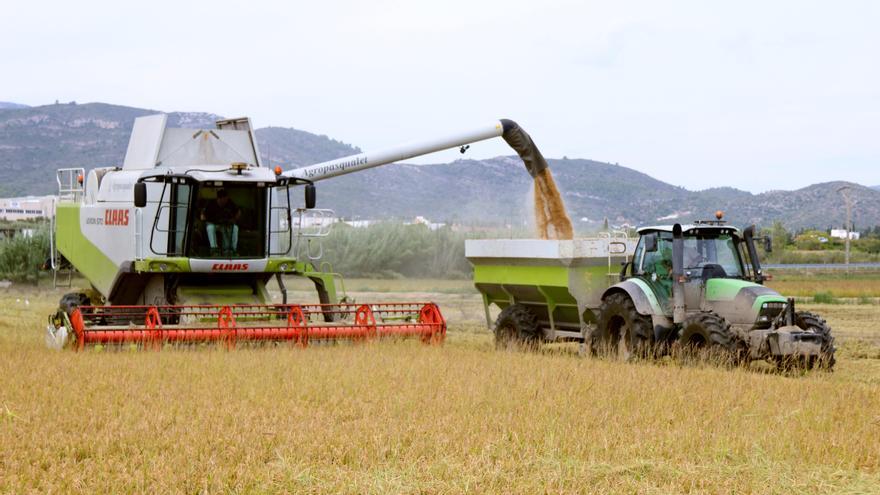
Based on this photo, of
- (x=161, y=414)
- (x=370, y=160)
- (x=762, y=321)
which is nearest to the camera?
(x=161, y=414)

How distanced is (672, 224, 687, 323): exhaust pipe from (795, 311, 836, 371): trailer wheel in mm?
1152

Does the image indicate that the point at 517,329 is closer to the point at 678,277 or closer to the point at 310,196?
the point at 678,277

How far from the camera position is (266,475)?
6.02m

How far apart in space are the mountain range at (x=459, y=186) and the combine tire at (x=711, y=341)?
54.6m

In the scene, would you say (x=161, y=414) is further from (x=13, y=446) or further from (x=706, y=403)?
(x=706, y=403)

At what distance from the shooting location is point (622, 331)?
1263 cm

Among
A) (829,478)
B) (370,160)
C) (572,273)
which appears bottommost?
(829,478)

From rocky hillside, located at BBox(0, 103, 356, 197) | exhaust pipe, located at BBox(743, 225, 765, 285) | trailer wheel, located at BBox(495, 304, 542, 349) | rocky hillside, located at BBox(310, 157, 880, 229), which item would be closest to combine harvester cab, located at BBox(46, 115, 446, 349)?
trailer wheel, located at BBox(495, 304, 542, 349)

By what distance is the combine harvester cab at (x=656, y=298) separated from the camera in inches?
443

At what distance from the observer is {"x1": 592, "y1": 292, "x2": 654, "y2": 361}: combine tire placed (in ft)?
39.8

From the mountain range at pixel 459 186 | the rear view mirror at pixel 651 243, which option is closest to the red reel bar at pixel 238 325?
the rear view mirror at pixel 651 243

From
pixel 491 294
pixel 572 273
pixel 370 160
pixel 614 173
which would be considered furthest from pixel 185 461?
pixel 614 173

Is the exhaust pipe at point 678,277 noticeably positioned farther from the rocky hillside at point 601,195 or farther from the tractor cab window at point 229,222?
the rocky hillside at point 601,195

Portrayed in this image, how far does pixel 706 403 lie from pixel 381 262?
27.9 m
